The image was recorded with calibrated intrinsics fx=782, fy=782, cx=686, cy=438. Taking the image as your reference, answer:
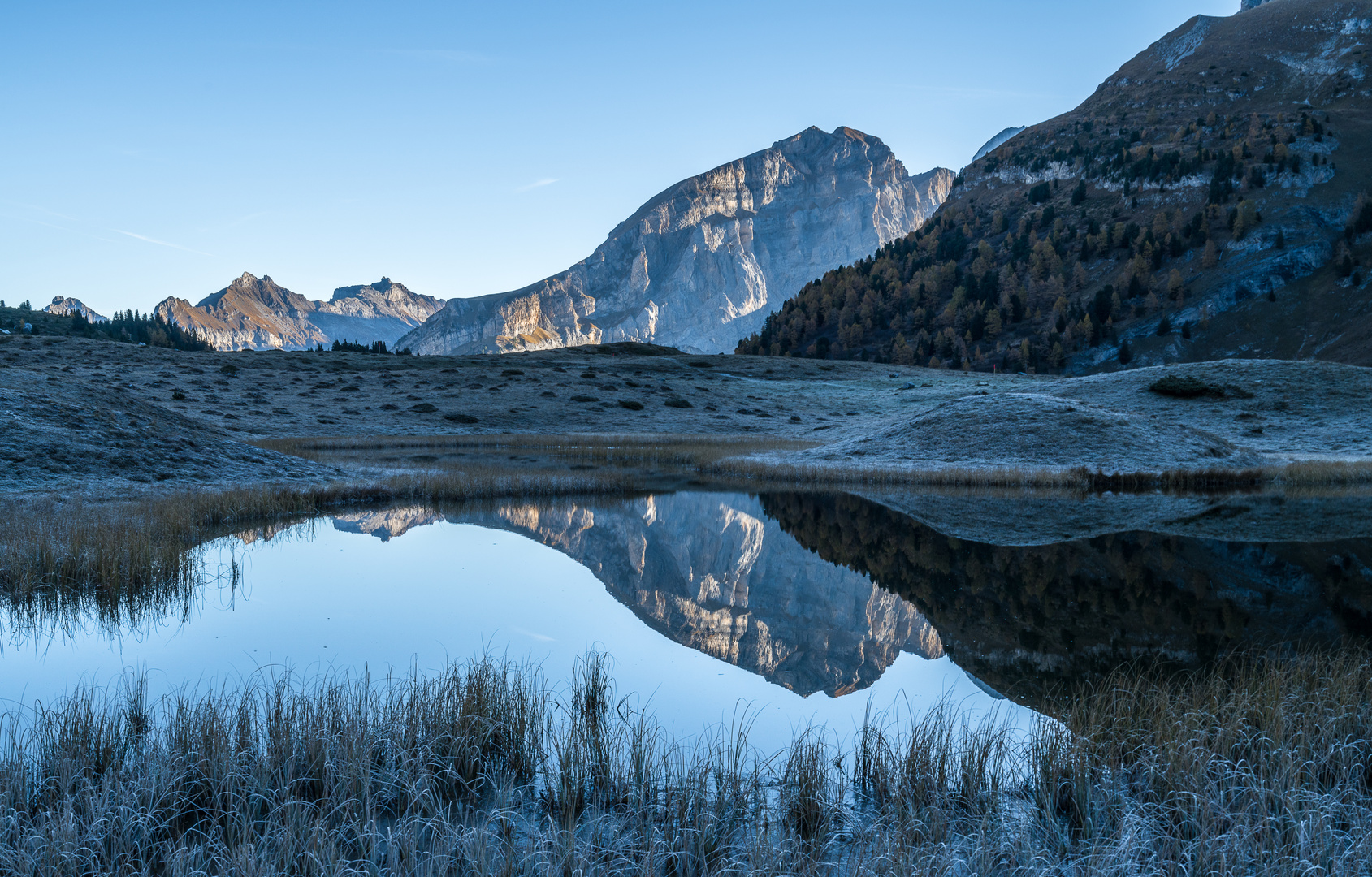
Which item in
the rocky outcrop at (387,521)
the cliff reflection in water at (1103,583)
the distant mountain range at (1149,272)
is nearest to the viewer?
the cliff reflection in water at (1103,583)

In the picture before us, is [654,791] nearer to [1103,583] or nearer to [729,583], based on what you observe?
[729,583]

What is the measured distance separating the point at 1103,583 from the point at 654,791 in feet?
41.3

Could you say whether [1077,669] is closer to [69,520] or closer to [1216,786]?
[1216,786]

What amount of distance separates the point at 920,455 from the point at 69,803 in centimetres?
3888

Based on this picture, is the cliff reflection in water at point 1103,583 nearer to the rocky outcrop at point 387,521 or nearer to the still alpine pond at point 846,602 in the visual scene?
the still alpine pond at point 846,602

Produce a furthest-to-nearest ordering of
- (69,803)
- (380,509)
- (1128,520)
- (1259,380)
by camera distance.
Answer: (1259,380) < (380,509) < (1128,520) < (69,803)

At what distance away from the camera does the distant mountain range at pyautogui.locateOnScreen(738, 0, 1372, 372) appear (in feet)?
458

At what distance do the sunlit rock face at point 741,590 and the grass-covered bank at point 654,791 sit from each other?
3299 mm

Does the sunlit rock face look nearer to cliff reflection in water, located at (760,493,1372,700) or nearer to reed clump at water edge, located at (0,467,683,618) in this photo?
cliff reflection in water, located at (760,493,1372,700)

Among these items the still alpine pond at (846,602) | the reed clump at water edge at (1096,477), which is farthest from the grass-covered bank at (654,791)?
the reed clump at water edge at (1096,477)

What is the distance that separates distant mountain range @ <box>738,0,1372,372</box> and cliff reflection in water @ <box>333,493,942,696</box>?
5056 inches

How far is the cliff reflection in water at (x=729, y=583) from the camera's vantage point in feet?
38.7

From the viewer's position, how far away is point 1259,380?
53.9 meters

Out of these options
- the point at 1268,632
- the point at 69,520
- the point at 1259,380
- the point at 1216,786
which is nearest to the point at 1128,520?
the point at 1268,632
